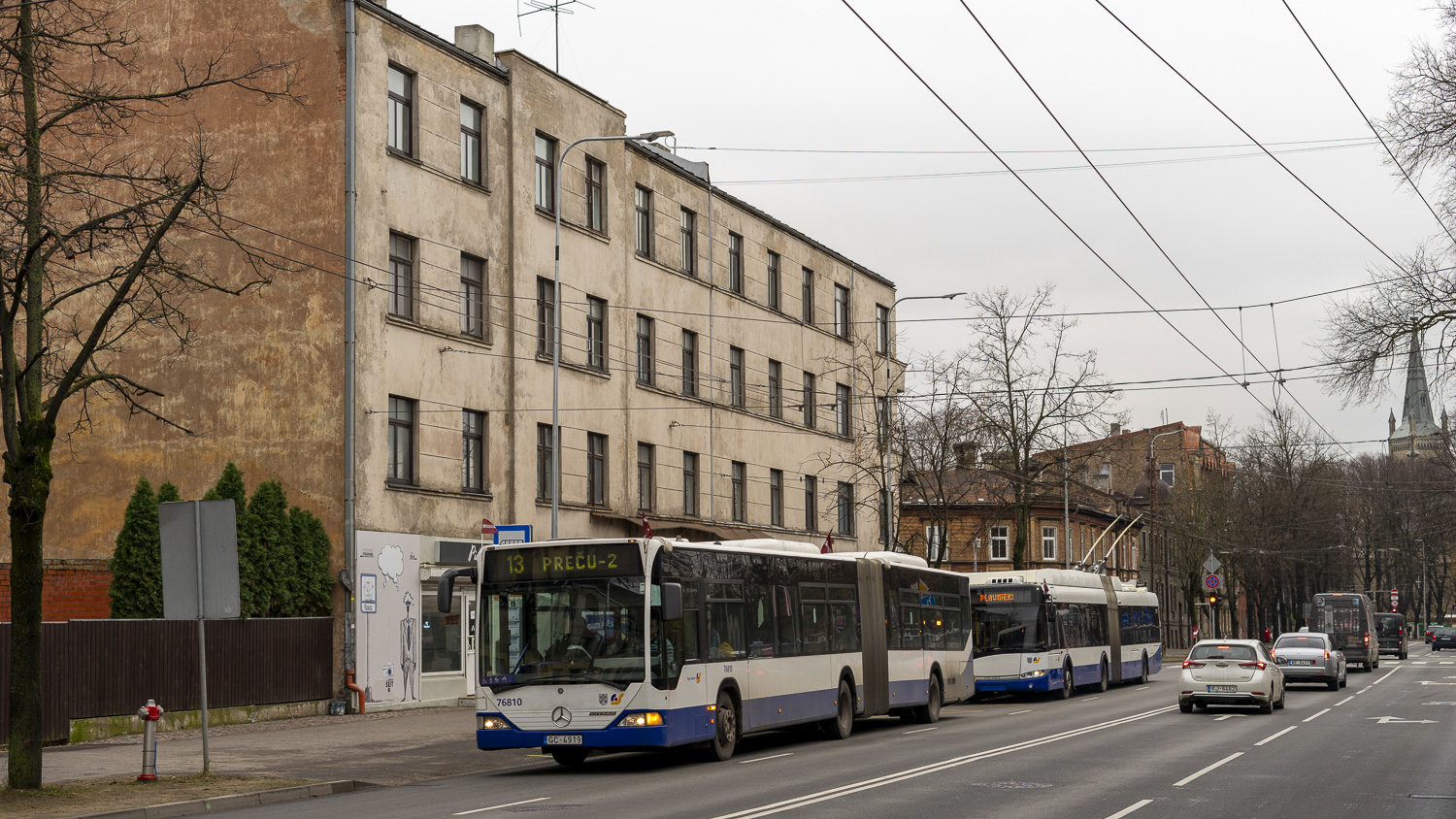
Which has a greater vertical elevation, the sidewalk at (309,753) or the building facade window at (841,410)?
the building facade window at (841,410)

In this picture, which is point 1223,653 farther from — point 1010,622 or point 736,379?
point 736,379

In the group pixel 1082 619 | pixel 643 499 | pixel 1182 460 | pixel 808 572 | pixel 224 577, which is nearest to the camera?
pixel 224 577

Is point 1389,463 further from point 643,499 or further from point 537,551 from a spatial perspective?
point 537,551

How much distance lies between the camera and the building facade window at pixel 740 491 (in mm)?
45156

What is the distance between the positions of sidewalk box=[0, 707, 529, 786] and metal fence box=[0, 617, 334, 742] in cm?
63

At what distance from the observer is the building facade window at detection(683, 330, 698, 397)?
42.8 m

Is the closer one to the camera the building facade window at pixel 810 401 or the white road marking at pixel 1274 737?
the white road marking at pixel 1274 737

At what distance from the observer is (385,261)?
30688 mm

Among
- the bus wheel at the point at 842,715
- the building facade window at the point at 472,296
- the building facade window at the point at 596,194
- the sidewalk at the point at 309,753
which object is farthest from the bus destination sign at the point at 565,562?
the building facade window at the point at 596,194

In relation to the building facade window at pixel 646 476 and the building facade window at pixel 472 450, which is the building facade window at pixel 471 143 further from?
the building facade window at pixel 646 476

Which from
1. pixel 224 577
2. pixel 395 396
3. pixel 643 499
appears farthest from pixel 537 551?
pixel 643 499

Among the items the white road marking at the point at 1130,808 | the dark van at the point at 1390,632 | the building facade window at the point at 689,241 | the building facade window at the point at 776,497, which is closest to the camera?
A: the white road marking at the point at 1130,808

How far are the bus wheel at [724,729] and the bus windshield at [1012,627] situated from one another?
15.6m

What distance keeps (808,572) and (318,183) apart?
1379cm
